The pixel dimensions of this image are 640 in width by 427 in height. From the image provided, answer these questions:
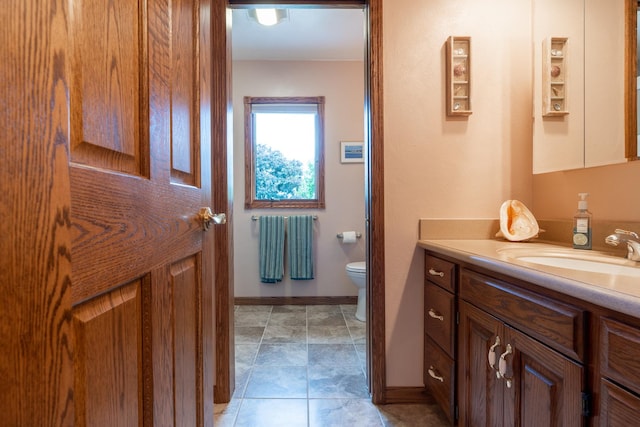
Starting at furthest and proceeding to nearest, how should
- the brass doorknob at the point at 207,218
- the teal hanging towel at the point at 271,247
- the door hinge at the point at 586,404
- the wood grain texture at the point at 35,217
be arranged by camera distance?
the teal hanging towel at the point at 271,247 < the brass doorknob at the point at 207,218 < the door hinge at the point at 586,404 < the wood grain texture at the point at 35,217

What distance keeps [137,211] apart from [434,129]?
1.43 metres

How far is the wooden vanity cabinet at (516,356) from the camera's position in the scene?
726mm

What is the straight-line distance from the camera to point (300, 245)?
10.3ft

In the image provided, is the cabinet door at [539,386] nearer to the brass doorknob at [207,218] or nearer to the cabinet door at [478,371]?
the cabinet door at [478,371]

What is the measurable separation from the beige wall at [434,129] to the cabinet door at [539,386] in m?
0.68

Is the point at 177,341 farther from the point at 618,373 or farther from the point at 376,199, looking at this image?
the point at 376,199

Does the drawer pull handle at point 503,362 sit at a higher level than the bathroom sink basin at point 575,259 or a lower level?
lower

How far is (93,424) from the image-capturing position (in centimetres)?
47

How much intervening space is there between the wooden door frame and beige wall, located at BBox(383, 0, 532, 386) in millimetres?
43

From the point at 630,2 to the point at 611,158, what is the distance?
1.74ft

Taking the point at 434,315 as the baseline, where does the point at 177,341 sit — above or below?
above

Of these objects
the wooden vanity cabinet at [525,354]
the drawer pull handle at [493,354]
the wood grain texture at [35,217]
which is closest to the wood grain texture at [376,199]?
the wooden vanity cabinet at [525,354]

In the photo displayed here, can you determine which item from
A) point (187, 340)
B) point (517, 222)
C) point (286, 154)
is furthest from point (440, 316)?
point (286, 154)

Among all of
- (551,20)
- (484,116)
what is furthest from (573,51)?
(484,116)
